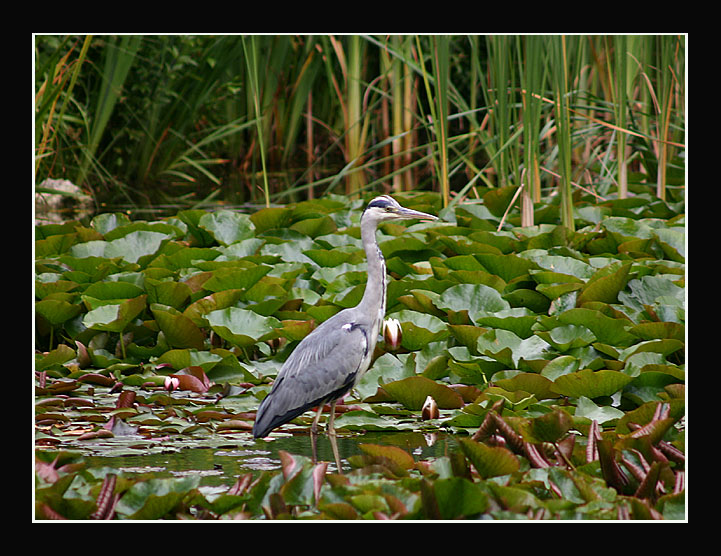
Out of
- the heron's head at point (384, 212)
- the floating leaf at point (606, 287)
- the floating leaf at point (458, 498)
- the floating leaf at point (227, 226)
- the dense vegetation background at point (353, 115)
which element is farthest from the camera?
the dense vegetation background at point (353, 115)

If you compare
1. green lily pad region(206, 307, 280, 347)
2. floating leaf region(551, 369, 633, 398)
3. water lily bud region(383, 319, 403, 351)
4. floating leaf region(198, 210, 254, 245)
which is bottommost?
floating leaf region(551, 369, 633, 398)

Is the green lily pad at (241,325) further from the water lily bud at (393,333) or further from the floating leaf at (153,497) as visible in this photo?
the floating leaf at (153,497)

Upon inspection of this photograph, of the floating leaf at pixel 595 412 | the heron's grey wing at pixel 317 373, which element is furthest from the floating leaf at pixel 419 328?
the floating leaf at pixel 595 412

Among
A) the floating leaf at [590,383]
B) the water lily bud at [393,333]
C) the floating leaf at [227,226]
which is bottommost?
the floating leaf at [590,383]

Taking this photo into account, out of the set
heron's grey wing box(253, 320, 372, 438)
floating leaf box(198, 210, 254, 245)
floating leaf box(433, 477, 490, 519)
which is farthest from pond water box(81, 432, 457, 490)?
floating leaf box(198, 210, 254, 245)

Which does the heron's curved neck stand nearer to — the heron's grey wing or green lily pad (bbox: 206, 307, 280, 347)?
the heron's grey wing

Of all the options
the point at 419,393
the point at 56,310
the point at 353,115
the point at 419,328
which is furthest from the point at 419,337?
the point at 353,115

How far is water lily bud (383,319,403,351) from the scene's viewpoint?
13.5ft

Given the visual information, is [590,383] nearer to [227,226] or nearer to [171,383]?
[171,383]

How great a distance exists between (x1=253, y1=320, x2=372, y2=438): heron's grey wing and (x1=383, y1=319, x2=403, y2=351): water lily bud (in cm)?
65

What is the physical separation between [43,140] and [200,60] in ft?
10.9

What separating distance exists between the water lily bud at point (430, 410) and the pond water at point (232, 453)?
11 centimetres

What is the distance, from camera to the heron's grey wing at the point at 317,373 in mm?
3307

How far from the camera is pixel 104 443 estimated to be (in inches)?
131
